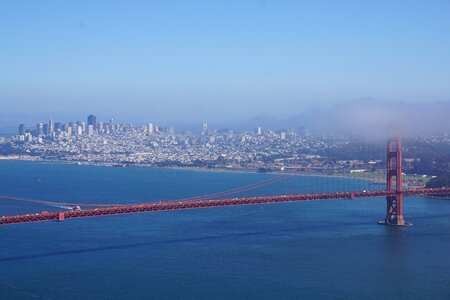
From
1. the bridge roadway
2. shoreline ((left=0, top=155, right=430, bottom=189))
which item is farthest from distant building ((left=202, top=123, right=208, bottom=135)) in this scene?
the bridge roadway

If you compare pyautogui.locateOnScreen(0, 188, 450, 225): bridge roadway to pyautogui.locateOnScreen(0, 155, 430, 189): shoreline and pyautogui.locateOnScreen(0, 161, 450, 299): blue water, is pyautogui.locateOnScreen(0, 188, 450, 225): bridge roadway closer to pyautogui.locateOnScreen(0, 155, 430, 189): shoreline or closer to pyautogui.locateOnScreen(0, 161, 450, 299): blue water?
pyautogui.locateOnScreen(0, 161, 450, 299): blue water

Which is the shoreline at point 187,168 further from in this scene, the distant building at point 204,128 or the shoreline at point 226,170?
the distant building at point 204,128

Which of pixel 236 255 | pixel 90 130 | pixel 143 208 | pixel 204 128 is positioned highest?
pixel 204 128

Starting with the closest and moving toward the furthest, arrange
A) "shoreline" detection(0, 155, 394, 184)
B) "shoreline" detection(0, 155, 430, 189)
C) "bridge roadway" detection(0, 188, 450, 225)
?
"bridge roadway" detection(0, 188, 450, 225)
"shoreline" detection(0, 155, 430, 189)
"shoreline" detection(0, 155, 394, 184)

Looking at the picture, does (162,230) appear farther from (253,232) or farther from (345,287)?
(345,287)

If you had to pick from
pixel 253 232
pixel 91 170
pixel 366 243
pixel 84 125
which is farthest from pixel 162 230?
pixel 84 125

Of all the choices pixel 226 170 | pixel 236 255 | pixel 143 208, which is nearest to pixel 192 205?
pixel 143 208

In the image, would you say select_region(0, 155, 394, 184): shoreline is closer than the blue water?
No

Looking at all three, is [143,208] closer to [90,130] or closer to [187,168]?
[187,168]

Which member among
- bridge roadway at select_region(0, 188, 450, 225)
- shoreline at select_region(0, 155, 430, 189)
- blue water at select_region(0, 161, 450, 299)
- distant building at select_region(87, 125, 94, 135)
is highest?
distant building at select_region(87, 125, 94, 135)
